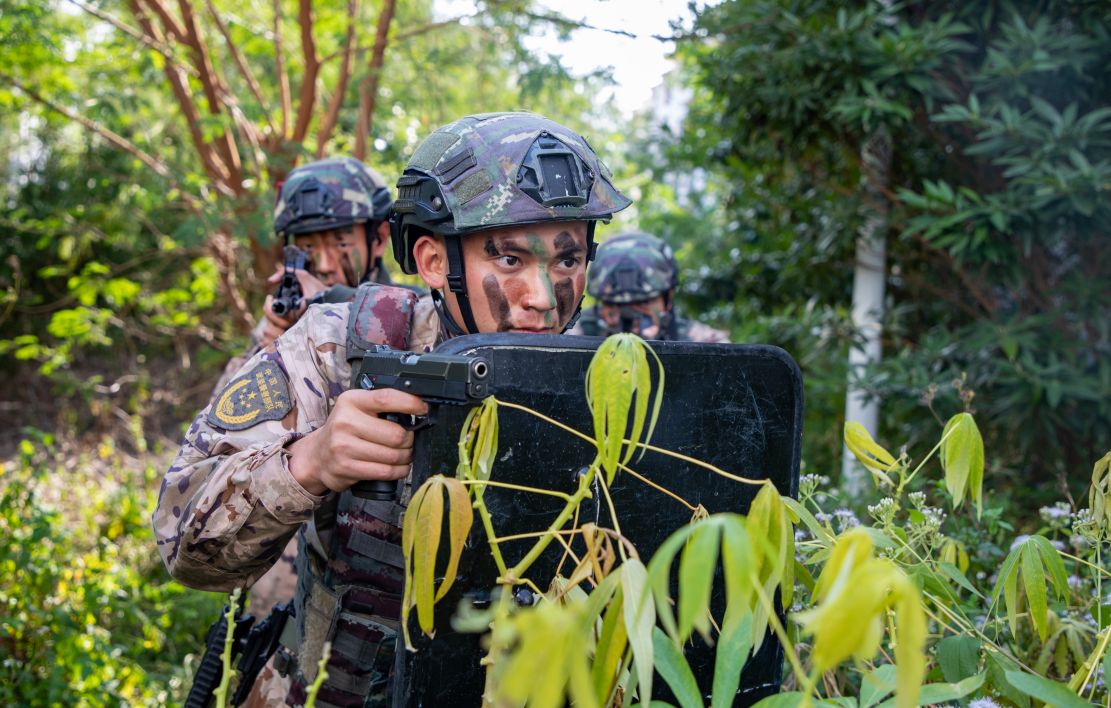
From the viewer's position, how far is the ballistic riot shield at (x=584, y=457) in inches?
51.2

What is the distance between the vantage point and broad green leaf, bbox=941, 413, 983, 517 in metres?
1.23

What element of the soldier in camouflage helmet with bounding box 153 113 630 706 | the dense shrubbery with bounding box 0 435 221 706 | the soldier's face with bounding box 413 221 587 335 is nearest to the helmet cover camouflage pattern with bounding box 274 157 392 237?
the dense shrubbery with bounding box 0 435 221 706

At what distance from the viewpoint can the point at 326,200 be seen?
12.7 ft

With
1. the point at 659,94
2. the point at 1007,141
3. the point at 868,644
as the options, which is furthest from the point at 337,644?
the point at 659,94

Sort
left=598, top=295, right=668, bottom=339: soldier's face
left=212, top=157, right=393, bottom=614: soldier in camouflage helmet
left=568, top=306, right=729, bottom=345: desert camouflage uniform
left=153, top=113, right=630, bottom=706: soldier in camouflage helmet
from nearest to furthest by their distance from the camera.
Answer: left=153, top=113, right=630, bottom=706: soldier in camouflage helmet → left=212, top=157, right=393, bottom=614: soldier in camouflage helmet → left=598, top=295, right=668, bottom=339: soldier's face → left=568, top=306, right=729, bottom=345: desert camouflage uniform

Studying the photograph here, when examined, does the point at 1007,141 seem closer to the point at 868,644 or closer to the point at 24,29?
the point at 868,644

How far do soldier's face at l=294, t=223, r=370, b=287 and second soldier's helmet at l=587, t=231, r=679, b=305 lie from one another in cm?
124

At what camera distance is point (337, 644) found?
6.23 feet

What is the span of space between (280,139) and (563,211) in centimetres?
452

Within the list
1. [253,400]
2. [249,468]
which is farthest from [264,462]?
[253,400]

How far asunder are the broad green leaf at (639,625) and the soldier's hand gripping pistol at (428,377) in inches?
16.1

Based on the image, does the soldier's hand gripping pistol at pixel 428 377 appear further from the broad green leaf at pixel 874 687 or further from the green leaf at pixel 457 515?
the broad green leaf at pixel 874 687

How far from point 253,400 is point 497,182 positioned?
0.59 meters

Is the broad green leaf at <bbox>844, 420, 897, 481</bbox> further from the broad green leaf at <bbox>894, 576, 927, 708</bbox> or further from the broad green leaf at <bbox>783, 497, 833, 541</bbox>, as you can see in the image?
the broad green leaf at <bbox>894, 576, 927, 708</bbox>
